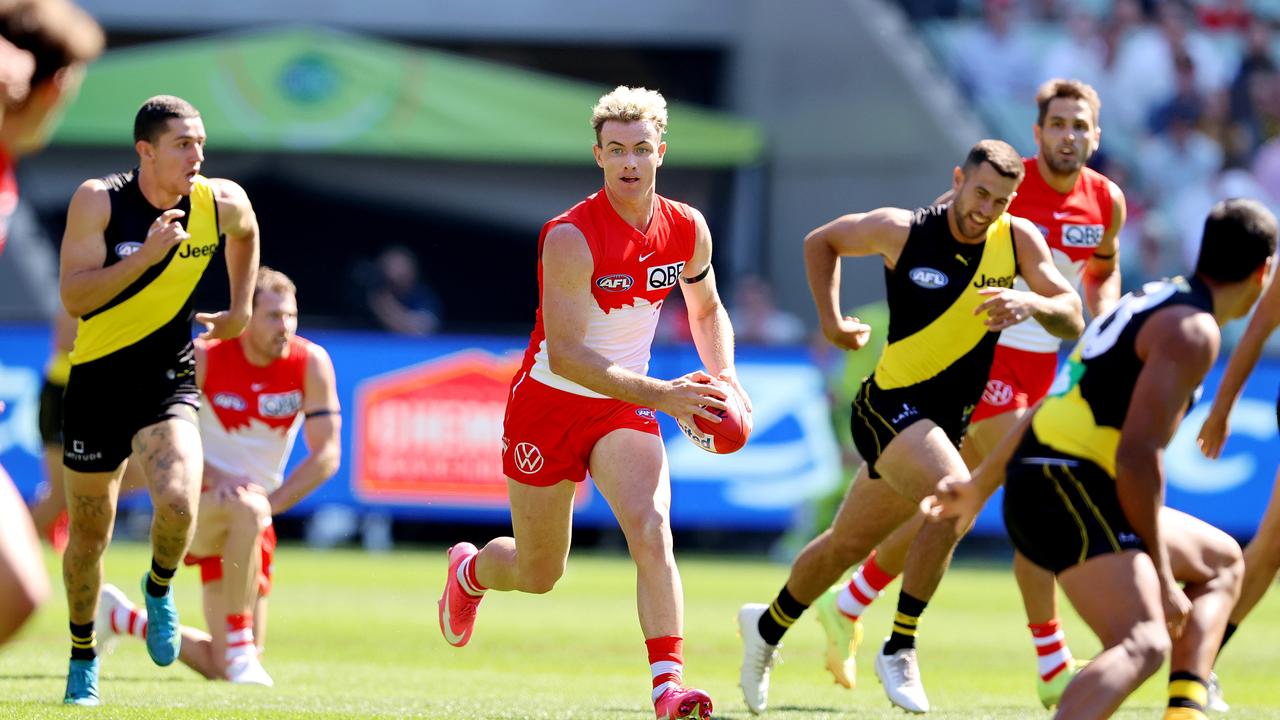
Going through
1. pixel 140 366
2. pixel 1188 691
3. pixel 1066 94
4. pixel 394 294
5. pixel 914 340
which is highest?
pixel 1066 94

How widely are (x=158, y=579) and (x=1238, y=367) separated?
494 cm

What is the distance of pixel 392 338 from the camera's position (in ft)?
62.3

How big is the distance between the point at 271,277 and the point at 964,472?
165 inches

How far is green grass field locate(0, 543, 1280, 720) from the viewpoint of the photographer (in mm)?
8453

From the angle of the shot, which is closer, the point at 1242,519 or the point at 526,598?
the point at 526,598

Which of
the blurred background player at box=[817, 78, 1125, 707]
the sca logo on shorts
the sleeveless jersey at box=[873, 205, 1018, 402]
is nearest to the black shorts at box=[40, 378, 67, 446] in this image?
the blurred background player at box=[817, 78, 1125, 707]

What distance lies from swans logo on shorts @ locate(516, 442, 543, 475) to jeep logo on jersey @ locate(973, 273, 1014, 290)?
2.24 meters

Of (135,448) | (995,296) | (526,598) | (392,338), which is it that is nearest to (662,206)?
(995,296)

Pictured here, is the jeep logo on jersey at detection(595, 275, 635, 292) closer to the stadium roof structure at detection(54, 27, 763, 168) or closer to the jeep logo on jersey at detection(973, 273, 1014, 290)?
the jeep logo on jersey at detection(973, 273, 1014, 290)

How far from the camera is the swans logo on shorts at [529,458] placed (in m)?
7.64

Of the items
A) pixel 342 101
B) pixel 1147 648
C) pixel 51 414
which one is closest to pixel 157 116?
pixel 1147 648

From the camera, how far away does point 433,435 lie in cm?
1873

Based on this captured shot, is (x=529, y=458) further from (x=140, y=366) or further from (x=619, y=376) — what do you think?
(x=140, y=366)

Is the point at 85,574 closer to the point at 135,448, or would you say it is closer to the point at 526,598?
the point at 135,448
